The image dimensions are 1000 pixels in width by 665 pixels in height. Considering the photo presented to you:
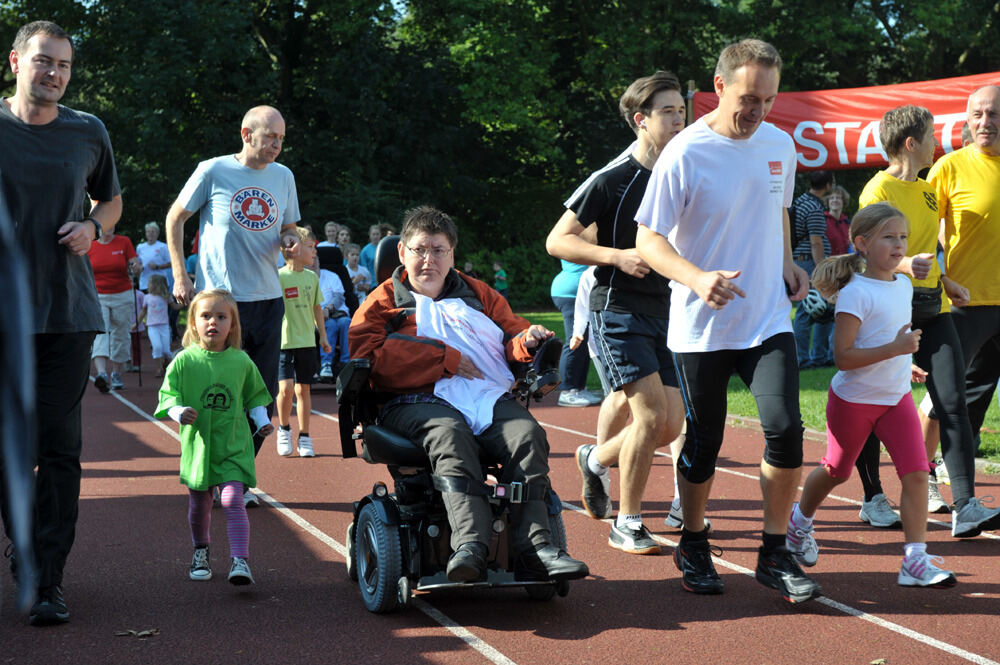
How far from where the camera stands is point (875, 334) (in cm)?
536

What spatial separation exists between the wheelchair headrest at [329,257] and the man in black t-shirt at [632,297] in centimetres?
908

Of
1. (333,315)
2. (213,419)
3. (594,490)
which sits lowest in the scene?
(594,490)

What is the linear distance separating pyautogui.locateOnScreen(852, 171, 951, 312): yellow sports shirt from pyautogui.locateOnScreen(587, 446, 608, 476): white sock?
6.25 feet

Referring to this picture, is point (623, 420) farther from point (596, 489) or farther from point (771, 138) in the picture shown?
point (771, 138)

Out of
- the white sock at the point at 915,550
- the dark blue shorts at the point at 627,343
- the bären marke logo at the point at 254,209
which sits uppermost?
the bären marke logo at the point at 254,209

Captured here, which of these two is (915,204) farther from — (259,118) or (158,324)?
(158,324)

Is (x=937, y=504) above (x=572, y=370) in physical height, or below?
below

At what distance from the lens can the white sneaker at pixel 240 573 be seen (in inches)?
203

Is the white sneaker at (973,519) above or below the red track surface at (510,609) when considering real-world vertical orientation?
above

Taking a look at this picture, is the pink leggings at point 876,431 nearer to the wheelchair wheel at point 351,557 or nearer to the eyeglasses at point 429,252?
the eyeglasses at point 429,252

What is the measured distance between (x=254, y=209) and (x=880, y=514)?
399cm

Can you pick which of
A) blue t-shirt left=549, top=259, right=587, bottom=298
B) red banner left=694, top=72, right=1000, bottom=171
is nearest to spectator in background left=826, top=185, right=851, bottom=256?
red banner left=694, top=72, right=1000, bottom=171

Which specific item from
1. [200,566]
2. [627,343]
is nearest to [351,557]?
[200,566]

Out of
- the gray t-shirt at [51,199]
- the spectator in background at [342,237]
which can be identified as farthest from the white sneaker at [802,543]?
the spectator in background at [342,237]
